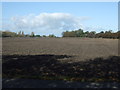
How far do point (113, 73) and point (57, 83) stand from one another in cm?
351

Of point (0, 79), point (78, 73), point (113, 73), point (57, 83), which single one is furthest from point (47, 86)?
point (113, 73)

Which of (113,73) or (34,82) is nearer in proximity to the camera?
(34,82)

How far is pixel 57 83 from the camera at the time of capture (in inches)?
267

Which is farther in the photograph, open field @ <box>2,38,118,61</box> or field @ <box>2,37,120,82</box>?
open field @ <box>2,38,118,61</box>

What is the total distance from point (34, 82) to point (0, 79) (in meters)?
1.41

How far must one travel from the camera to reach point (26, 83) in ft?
22.0

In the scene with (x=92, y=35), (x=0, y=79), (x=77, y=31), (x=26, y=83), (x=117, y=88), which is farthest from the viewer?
(x=77, y=31)

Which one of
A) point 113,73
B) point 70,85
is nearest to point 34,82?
point 70,85

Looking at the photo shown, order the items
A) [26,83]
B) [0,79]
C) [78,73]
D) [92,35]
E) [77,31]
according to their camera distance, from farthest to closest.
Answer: [77,31] → [92,35] → [78,73] → [0,79] → [26,83]

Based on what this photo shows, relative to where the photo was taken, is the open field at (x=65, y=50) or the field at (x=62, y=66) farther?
the open field at (x=65, y=50)

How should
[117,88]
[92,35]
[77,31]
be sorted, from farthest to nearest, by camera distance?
[77,31]
[92,35]
[117,88]

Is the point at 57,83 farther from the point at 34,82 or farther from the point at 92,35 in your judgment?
the point at 92,35

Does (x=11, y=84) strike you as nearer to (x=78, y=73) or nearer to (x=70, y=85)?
(x=70, y=85)

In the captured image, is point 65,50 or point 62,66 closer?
point 62,66
